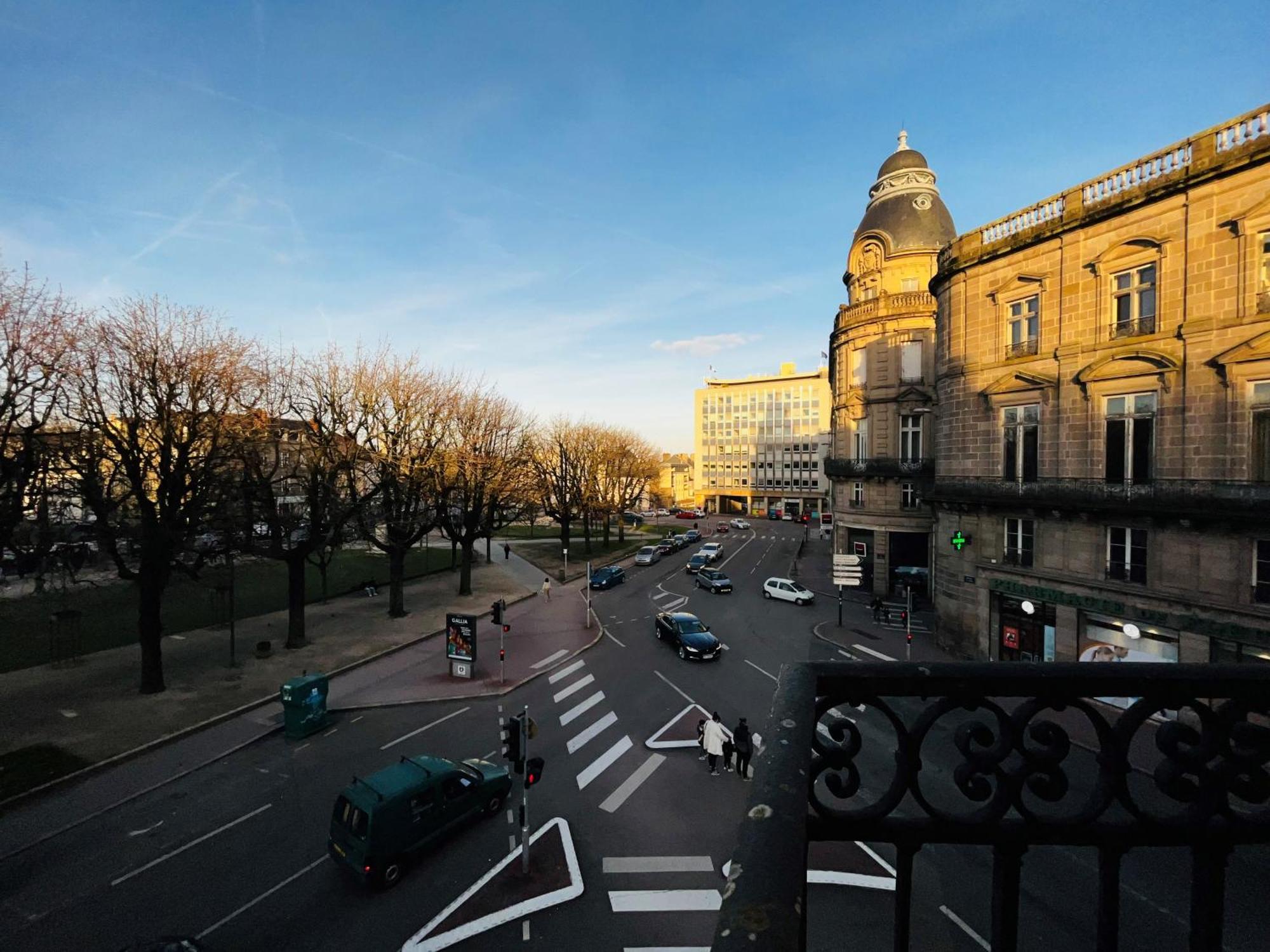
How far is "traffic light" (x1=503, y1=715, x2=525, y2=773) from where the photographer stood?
11.5m

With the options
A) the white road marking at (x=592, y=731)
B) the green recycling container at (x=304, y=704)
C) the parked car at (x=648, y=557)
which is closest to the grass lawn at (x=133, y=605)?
the green recycling container at (x=304, y=704)

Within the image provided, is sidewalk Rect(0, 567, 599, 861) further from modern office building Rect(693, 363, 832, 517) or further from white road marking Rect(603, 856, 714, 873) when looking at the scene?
modern office building Rect(693, 363, 832, 517)

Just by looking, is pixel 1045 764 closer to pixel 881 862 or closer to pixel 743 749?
pixel 881 862

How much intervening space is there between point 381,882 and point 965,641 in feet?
68.6

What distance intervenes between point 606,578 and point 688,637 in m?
15.4

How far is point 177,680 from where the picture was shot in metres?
20.0

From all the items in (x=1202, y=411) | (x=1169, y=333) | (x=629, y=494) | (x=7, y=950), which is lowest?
(x=7, y=950)

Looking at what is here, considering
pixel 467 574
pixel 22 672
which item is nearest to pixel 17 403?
pixel 22 672

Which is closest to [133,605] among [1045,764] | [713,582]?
[713,582]

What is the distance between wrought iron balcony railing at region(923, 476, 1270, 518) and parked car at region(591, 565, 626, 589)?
20.8 m

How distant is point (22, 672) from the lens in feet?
67.1

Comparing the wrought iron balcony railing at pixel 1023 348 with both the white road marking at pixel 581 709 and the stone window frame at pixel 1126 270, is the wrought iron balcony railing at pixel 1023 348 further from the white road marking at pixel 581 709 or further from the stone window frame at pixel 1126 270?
the white road marking at pixel 581 709

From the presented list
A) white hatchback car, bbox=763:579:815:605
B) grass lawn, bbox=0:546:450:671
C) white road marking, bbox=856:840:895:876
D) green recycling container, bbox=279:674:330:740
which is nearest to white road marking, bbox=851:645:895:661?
white hatchback car, bbox=763:579:815:605

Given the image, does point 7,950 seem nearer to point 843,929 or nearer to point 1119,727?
point 843,929
